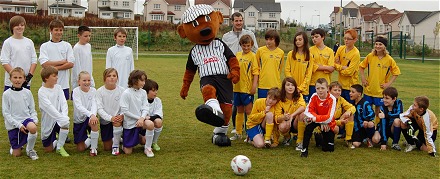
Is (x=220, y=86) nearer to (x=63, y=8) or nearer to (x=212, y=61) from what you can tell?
(x=212, y=61)

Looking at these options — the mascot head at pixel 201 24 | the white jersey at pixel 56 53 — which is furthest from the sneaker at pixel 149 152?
the white jersey at pixel 56 53

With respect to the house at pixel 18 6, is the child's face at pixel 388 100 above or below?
below

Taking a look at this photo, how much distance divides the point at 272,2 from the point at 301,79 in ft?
266

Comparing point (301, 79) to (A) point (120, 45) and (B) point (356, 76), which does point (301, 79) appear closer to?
(B) point (356, 76)

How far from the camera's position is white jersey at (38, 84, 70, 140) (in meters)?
5.98

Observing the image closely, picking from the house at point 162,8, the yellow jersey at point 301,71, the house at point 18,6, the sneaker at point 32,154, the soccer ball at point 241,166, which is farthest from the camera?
the house at point 162,8

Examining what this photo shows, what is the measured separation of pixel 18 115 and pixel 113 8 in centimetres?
7447

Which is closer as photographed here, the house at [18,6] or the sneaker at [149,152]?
the sneaker at [149,152]

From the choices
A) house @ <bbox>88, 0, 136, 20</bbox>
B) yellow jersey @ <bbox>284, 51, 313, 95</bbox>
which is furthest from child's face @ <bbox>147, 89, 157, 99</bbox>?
house @ <bbox>88, 0, 136, 20</bbox>

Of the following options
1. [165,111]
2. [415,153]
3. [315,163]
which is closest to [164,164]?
[315,163]

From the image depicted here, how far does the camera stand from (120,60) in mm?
7449

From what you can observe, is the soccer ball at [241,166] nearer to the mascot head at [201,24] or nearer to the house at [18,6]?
the mascot head at [201,24]

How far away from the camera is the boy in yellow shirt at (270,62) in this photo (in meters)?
7.21

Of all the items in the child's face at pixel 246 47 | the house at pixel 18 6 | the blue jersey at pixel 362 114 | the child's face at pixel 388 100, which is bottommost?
the blue jersey at pixel 362 114
